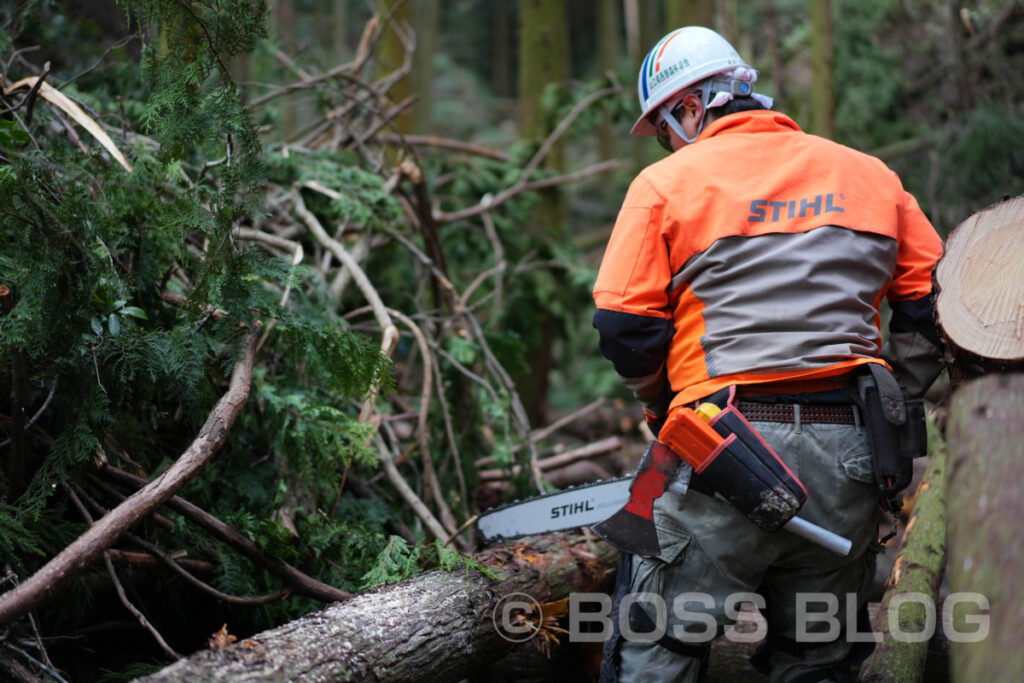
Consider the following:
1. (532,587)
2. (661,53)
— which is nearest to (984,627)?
(532,587)

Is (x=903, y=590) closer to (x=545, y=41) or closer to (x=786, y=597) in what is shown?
(x=786, y=597)

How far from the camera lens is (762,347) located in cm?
230

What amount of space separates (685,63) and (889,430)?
1.36 metres

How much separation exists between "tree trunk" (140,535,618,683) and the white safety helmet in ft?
5.51

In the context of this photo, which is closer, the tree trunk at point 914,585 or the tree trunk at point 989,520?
the tree trunk at point 989,520

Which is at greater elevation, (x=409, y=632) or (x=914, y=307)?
(x=914, y=307)

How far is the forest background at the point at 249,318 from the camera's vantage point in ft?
8.00

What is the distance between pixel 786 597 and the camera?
2.47 metres

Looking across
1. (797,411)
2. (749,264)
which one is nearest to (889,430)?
(797,411)

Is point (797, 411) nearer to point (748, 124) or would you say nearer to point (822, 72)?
point (748, 124)

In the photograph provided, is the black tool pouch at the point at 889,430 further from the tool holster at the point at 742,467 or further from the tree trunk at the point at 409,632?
the tree trunk at the point at 409,632

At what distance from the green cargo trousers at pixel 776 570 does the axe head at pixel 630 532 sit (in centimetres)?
4

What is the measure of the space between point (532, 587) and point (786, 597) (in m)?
0.83

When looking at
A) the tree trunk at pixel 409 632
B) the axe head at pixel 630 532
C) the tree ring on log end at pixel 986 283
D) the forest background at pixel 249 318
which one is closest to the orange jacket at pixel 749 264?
the tree ring on log end at pixel 986 283
